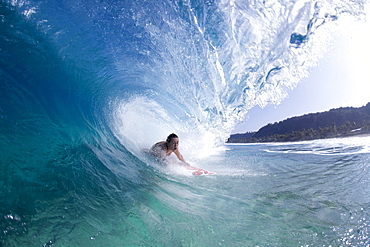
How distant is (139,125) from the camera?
1047 cm

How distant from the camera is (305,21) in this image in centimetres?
770

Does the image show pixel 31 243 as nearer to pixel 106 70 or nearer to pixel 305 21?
pixel 106 70

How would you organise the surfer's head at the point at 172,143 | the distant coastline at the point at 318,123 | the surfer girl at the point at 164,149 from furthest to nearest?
the distant coastline at the point at 318,123, the surfer's head at the point at 172,143, the surfer girl at the point at 164,149

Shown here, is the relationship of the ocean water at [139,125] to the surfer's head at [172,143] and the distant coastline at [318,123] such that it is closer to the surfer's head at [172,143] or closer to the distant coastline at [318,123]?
the surfer's head at [172,143]

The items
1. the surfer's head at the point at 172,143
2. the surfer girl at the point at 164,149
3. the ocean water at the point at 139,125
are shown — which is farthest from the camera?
the surfer's head at the point at 172,143

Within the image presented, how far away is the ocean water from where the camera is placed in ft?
8.66

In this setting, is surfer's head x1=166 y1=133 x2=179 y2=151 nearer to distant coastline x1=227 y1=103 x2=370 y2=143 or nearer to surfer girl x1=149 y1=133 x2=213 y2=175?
surfer girl x1=149 y1=133 x2=213 y2=175

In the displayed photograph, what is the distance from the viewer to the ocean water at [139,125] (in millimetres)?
2639

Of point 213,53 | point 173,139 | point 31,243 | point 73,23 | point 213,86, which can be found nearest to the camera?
point 31,243

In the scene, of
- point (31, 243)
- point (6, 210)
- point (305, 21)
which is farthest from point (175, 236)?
point (305, 21)

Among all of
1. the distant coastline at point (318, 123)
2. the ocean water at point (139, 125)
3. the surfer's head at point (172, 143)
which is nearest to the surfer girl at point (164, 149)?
the surfer's head at point (172, 143)

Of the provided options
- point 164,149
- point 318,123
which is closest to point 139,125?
point 164,149

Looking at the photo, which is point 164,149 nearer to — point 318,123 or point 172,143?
point 172,143

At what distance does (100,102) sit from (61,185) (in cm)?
466
